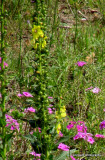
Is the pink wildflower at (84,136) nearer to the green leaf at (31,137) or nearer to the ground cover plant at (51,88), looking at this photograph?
the ground cover plant at (51,88)

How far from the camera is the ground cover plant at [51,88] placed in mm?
1560

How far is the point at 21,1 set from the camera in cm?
439

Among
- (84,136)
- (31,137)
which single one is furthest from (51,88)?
(31,137)

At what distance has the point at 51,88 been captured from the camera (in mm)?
2885

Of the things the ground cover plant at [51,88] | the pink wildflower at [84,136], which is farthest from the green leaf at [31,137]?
the pink wildflower at [84,136]

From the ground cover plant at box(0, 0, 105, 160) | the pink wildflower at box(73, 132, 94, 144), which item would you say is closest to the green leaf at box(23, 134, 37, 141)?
the ground cover plant at box(0, 0, 105, 160)

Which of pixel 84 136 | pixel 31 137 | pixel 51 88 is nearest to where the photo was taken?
pixel 31 137

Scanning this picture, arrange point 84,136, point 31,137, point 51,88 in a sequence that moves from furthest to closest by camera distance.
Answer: point 51,88 → point 84,136 → point 31,137

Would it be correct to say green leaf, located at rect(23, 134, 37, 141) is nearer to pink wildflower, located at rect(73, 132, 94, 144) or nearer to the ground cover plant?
the ground cover plant

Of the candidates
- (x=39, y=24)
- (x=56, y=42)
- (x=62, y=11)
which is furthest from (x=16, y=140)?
(x=62, y=11)

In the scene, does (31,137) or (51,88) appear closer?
(31,137)

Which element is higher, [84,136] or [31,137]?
[31,137]

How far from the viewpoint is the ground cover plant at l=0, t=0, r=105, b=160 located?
1560mm

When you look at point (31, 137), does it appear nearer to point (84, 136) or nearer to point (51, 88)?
point (84, 136)
